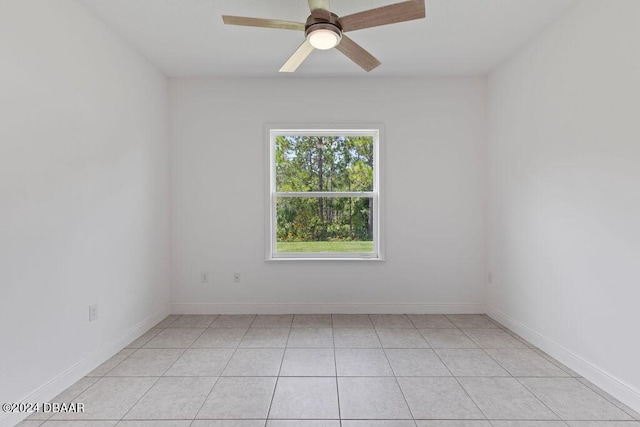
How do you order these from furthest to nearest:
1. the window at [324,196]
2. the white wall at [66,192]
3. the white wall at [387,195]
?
the window at [324,196], the white wall at [387,195], the white wall at [66,192]

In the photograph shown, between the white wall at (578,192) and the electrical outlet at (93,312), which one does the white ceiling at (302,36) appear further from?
the electrical outlet at (93,312)

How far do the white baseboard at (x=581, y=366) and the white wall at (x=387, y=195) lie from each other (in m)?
0.65

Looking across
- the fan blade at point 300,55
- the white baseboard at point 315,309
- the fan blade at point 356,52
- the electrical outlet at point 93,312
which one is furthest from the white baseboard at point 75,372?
the fan blade at point 356,52

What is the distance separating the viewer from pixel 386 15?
6.33ft

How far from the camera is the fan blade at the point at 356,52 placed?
2172 mm

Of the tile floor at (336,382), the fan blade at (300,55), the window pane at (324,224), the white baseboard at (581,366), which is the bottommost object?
the tile floor at (336,382)

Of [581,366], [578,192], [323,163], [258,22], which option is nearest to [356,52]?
[258,22]

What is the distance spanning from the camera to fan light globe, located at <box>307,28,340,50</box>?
198 cm

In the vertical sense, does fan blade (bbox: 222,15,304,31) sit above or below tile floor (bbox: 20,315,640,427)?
above

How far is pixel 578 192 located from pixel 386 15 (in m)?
1.83

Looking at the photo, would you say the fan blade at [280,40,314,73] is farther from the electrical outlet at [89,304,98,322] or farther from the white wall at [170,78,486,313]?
the electrical outlet at [89,304,98,322]

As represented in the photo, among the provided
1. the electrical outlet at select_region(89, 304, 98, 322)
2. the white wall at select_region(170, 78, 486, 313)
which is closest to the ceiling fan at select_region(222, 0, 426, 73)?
the white wall at select_region(170, 78, 486, 313)

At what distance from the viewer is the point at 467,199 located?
3.61 meters

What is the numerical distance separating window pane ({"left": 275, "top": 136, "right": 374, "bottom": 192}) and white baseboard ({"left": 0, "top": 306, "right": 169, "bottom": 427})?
2.01 meters
